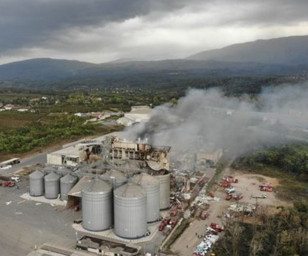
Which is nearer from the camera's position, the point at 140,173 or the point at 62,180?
the point at 140,173

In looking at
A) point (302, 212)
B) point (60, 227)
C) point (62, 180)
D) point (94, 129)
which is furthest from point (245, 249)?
point (94, 129)

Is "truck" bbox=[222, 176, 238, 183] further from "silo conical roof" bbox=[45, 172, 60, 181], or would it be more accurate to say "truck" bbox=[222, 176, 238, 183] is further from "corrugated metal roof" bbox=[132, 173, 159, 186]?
"silo conical roof" bbox=[45, 172, 60, 181]

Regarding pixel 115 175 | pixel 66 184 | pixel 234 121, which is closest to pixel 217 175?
pixel 115 175

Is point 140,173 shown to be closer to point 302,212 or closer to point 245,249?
point 245,249

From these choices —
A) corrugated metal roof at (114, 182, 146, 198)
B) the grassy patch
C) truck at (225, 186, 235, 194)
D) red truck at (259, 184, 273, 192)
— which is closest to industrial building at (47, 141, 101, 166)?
corrugated metal roof at (114, 182, 146, 198)

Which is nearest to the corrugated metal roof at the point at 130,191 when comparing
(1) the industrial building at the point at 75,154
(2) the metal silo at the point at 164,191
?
(2) the metal silo at the point at 164,191

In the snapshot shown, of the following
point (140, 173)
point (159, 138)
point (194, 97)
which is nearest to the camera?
point (140, 173)

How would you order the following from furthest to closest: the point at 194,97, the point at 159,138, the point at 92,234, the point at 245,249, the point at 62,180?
the point at 194,97
the point at 159,138
the point at 62,180
the point at 92,234
the point at 245,249
